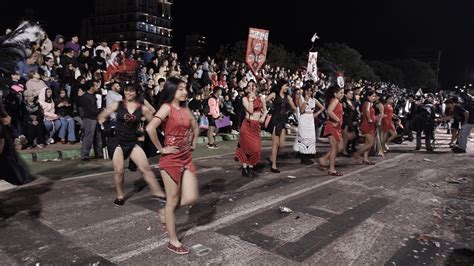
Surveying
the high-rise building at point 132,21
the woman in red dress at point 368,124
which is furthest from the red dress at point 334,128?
the high-rise building at point 132,21

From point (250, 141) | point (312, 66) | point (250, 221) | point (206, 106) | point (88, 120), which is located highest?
point (312, 66)

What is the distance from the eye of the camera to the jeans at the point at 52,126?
10531mm

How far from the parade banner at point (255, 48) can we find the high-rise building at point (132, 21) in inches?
3885

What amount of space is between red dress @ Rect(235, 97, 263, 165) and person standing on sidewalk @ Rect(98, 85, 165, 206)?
2746 mm

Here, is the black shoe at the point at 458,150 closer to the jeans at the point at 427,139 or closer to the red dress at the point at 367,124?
the jeans at the point at 427,139

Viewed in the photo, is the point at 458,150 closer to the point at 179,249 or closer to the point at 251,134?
the point at 251,134

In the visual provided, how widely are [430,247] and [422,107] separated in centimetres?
1200

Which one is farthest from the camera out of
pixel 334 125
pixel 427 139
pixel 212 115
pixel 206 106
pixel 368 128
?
pixel 427 139

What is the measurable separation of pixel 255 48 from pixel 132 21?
105955 mm

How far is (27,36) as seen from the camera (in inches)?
206

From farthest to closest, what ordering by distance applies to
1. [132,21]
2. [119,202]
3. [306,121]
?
[132,21], [306,121], [119,202]

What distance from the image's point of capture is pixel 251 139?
26.6 ft

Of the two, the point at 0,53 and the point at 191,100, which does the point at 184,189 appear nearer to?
the point at 0,53

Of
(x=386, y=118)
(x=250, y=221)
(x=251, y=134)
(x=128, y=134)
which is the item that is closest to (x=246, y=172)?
(x=251, y=134)
